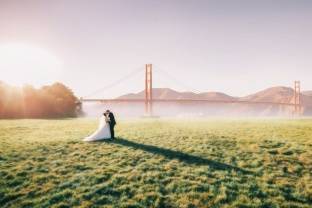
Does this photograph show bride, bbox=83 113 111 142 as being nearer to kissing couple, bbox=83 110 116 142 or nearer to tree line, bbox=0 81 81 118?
kissing couple, bbox=83 110 116 142

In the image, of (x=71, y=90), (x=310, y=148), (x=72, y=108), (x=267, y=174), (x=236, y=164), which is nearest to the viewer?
(x=267, y=174)

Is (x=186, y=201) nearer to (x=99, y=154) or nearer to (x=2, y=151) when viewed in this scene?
(x=99, y=154)

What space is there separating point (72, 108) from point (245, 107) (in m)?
148

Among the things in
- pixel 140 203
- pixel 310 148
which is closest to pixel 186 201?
pixel 140 203

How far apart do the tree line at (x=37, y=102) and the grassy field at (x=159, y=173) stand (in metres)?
39.2

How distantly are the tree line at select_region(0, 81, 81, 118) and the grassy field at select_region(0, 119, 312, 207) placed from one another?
39.2m

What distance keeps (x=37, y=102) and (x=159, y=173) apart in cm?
5092

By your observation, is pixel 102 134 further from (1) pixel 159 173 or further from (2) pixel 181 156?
(1) pixel 159 173

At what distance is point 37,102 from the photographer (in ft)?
176

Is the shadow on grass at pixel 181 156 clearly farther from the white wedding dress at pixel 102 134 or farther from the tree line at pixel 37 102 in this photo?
the tree line at pixel 37 102

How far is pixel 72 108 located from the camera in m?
58.5

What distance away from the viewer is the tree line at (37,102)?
48688 millimetres

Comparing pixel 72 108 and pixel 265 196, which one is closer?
pixel 265 196

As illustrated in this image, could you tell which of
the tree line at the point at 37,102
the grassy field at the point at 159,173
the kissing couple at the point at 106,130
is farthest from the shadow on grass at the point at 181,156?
the tree line at the point at 37,102
